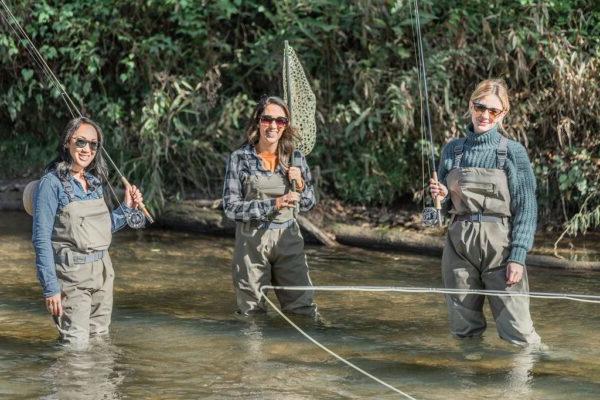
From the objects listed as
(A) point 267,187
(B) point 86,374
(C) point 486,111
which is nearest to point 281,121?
(A) point 267,187

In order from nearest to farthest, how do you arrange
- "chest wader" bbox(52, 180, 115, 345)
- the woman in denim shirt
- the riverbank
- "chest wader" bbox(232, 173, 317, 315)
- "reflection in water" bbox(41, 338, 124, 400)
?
"reflection in water" bbox(41, 338, 124, 400), the woman in denim shirt, "chest wader" bbox(52, 180, 115, 345), "chest wader" bbox(232, 173, 317, 315), the riverbank

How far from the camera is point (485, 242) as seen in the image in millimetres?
5691

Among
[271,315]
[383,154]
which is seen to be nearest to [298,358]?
[271,315]

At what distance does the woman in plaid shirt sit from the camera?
259 inches

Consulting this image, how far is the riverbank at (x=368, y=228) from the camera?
30.7ft

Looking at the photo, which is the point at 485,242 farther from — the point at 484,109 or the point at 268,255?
the point at 268,255

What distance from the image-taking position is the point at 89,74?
11.7 metres

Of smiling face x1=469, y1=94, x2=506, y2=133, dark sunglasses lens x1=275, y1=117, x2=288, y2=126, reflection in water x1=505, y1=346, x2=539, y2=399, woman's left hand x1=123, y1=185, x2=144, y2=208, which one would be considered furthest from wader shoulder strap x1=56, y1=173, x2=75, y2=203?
reflection in water x1=505, y1=346, x2=539, y2=399

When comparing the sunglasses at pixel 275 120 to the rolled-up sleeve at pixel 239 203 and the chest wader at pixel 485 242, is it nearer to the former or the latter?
the rolled-up sleeve at pixel 239 203

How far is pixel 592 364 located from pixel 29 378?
305cm

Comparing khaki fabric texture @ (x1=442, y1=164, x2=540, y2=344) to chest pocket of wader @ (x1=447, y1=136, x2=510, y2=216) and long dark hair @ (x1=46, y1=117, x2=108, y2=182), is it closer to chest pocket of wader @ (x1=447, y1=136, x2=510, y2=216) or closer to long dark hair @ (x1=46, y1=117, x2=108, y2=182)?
chest pocket of wader @ (x1=447, y1=136, x2=510, y2=216)

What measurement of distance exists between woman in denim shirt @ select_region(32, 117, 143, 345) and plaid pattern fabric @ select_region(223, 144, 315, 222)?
0.94m

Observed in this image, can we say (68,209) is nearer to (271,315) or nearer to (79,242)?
(79,242)

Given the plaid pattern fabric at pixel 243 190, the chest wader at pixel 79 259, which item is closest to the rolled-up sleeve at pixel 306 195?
the plaid pattern fabric at pixel 243 190
